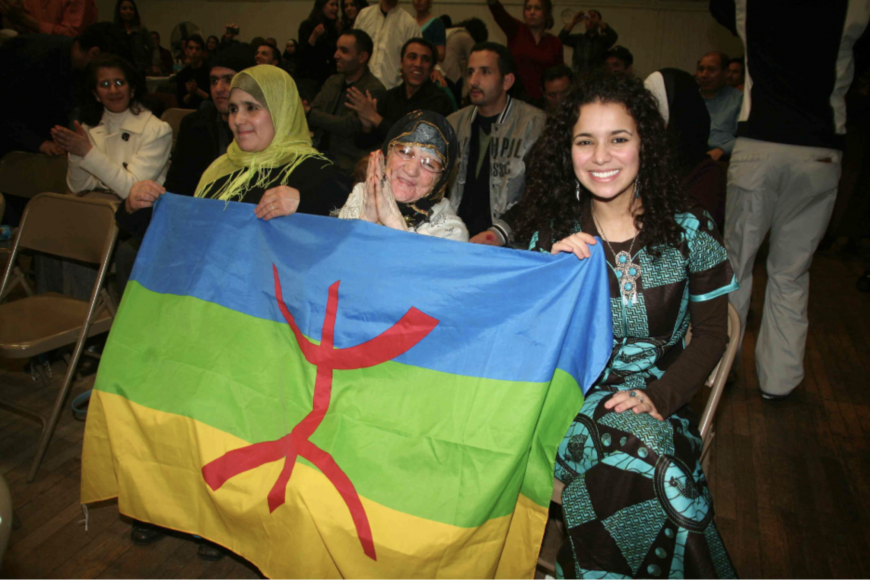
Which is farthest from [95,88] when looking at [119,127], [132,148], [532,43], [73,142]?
[532,43]

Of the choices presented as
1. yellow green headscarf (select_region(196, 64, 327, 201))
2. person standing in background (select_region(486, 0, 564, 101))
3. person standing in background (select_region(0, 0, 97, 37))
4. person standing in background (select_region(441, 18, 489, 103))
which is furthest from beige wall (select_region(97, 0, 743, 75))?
yellow green headscarf (select_region(196, 64, 327, 201))

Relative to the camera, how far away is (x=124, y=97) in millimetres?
3002

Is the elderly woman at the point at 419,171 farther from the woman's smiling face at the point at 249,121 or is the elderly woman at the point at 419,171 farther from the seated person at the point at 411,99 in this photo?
the seated person at the point at 411,99

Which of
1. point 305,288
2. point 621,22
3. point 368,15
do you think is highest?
point 621,22

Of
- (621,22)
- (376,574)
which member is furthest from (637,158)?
(621,22)

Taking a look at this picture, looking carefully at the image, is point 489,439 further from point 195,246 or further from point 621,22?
point 621,22

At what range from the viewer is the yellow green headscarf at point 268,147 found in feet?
6.97

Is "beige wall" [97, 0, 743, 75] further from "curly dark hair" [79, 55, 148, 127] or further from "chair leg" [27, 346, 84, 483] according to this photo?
"chair leg" [27, 346, 84, 483]

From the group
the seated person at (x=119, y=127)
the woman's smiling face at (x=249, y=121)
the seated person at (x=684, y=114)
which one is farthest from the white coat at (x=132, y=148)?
the seated person at (x=684, y=114)

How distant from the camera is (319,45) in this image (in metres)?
5.42

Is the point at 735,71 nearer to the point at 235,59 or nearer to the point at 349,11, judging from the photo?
the point at 349,11

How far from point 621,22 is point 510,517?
931 centimetres

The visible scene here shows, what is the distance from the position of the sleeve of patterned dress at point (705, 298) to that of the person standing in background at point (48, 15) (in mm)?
5806

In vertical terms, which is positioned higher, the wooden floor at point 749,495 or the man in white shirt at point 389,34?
the man in white shirt at point 389,34
